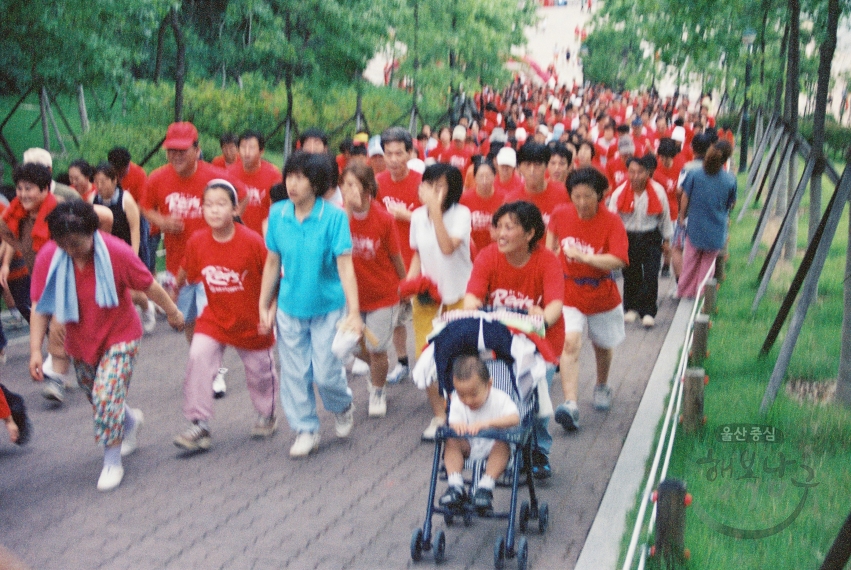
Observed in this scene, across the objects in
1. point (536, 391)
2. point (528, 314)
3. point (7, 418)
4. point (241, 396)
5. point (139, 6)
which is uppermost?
point (139, 6)

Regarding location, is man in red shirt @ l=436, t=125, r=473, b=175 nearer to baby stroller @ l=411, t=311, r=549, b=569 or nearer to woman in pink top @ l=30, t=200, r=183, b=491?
woman in pink top @ l=30, t=200, r=183, b=491

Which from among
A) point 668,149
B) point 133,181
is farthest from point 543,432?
point 668,149

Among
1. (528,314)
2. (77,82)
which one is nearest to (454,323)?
(528,314)

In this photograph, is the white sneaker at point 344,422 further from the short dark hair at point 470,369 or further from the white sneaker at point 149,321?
the white sneaker at point 149,321

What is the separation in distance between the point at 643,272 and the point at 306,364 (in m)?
5.10

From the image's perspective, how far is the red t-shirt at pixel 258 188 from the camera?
9.10 metres

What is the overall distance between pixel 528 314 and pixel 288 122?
555 inches

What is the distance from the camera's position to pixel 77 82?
44.0 feet

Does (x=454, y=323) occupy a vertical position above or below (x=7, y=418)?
above

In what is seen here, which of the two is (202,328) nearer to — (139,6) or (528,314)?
(528,314)

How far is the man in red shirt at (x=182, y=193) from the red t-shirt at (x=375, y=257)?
3.81ft

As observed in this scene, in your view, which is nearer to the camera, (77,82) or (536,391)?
(536,391)

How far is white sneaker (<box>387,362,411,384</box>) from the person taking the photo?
858cm

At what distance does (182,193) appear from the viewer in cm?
816
